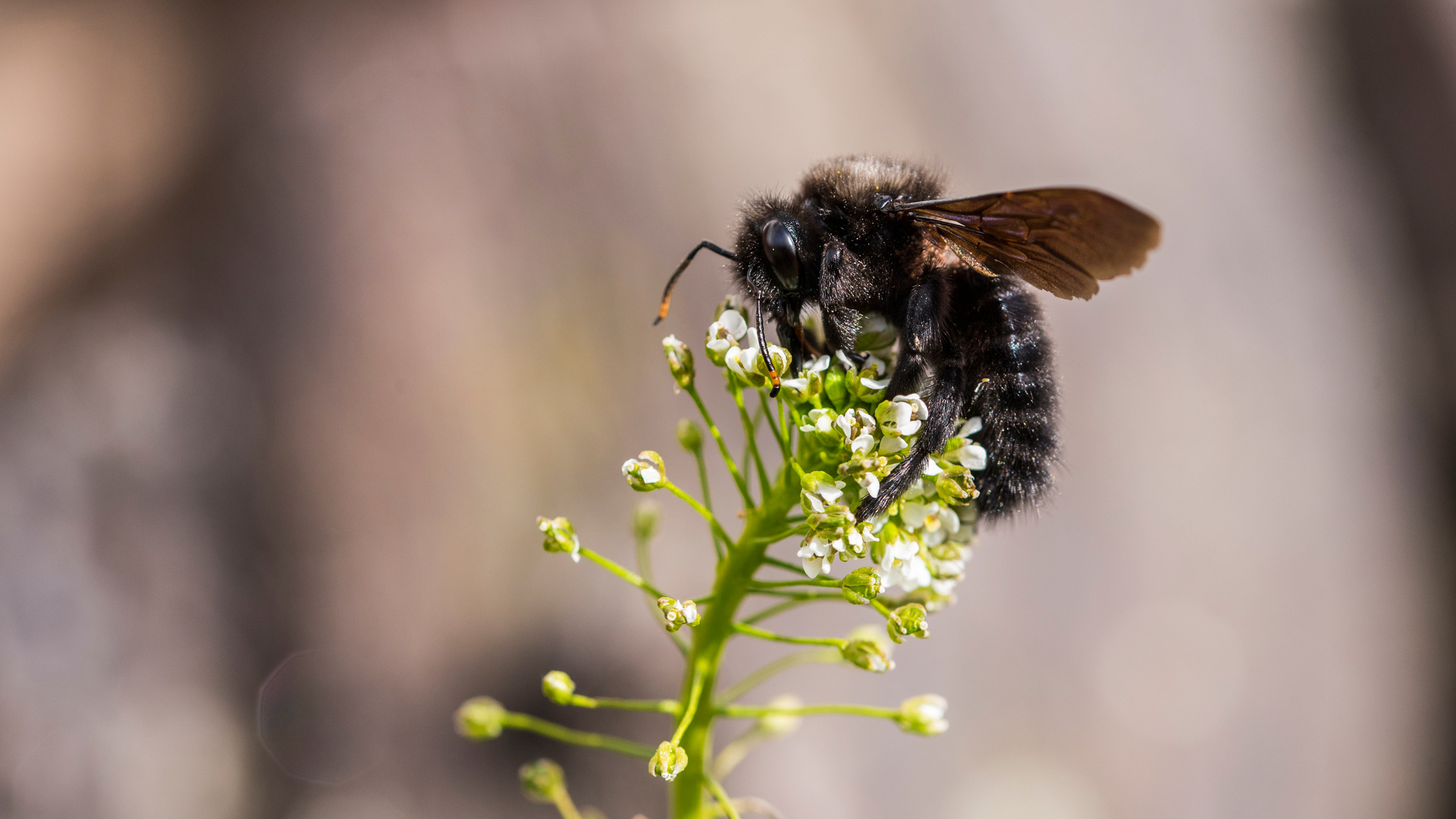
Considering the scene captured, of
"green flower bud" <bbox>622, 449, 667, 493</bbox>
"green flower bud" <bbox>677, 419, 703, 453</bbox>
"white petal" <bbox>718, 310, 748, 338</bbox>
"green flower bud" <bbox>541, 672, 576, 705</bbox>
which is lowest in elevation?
"green flower bud" <bbox>541, 672, 576, 705</bbox>

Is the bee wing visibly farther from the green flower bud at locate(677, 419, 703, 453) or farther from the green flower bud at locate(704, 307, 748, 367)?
the green flower bud at locate(677, 419, 703, 453)

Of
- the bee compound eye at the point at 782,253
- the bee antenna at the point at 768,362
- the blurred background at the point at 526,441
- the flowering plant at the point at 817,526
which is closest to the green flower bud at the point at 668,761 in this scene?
the flowering plant at the point at 817,526

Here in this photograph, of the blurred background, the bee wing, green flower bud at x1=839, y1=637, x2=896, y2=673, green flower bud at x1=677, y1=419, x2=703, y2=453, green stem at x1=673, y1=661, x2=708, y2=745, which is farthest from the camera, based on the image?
the blurred background

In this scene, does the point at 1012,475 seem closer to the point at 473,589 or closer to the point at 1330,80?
the point at 473,589

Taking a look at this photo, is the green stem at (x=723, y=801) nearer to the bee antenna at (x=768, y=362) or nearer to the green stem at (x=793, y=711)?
the green stem at (x=793, y=711)

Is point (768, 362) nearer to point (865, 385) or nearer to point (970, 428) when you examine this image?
point (865, 385)

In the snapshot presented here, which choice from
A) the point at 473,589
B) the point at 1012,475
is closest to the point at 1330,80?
the point at 1012,475

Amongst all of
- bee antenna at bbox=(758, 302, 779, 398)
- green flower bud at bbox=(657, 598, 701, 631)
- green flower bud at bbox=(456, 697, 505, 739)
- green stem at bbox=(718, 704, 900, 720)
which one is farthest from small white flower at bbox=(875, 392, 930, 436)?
green flower bud at bbox=(456, 697, 505, 739)

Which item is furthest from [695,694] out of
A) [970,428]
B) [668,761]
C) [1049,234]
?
→ [1049,234]
